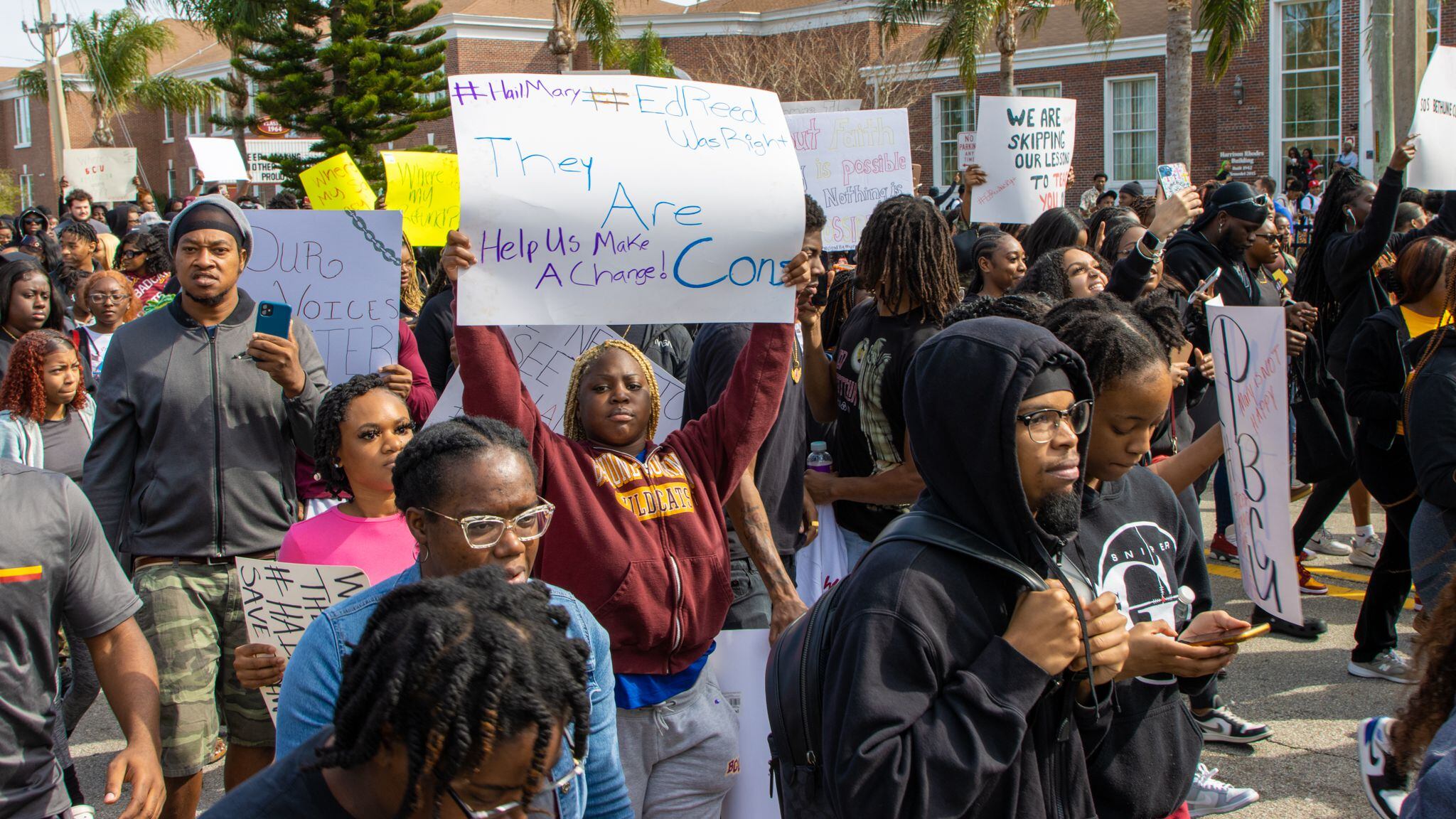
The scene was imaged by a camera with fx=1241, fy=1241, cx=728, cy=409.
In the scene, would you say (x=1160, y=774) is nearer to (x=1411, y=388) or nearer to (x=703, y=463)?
(x=703, y=463)

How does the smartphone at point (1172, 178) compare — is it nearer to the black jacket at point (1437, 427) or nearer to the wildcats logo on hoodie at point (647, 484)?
the black jacket at point (1437, 427)

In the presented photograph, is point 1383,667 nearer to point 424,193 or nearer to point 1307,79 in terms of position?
point 424,193

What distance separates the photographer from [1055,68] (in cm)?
3462

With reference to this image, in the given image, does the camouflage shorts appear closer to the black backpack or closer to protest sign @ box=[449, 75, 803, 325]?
protest sign @ box=[449, 75, 803, 325]

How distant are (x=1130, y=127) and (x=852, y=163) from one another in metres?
27.8

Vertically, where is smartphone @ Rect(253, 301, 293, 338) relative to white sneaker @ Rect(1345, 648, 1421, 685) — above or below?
above

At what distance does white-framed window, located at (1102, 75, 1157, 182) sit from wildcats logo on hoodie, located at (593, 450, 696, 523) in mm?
32357

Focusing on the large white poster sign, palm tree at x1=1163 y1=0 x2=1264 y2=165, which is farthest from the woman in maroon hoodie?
palm tree at x1=1163 y1=0 x2=1264 y2=165

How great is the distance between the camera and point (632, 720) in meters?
3.13

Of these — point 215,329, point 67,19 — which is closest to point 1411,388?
point 215,329

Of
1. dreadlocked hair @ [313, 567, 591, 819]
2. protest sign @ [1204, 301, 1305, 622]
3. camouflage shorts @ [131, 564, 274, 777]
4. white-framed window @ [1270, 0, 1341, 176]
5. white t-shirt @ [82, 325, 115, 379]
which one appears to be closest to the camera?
dreadlocked hair @ [313, 567, 591, 819]

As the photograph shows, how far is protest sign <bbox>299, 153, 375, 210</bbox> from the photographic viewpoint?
7332 mm

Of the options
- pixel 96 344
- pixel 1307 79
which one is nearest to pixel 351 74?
pixel 1307 79

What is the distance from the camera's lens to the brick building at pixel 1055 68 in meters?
29.7
